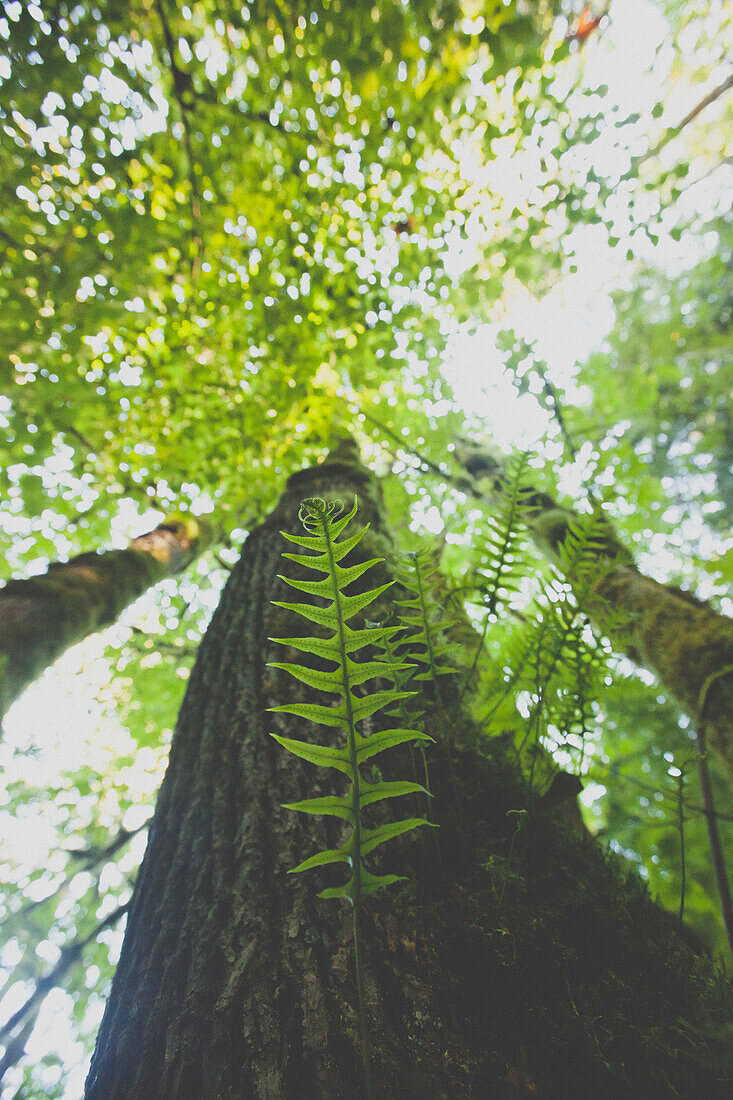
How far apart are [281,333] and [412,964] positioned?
398 centimetres

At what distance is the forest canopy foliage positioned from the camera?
259cm

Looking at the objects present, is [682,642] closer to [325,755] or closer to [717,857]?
[717,857]

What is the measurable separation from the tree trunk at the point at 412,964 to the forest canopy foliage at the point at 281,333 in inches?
11.5

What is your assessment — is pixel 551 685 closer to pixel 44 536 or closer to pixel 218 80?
pixel 218 80

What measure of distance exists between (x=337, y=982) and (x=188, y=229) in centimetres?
474

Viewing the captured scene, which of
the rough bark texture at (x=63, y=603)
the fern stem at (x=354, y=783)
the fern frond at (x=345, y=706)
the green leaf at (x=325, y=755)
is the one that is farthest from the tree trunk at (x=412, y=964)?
the rough bark texture at (x=63, y=603)

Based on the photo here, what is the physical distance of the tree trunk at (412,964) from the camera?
78 cm

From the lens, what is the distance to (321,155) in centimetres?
361

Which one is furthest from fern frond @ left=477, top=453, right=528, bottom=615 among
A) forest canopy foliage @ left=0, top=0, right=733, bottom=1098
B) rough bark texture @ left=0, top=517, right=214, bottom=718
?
rough bark texture @ left=0, top=517, right=214, bottom=718

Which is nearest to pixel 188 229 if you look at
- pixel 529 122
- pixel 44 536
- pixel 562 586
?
pixel 529 122

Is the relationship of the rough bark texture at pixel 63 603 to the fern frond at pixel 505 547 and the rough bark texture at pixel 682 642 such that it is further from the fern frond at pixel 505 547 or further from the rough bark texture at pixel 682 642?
the rough bark texture at pixel 682 642

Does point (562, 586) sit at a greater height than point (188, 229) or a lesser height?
lesser

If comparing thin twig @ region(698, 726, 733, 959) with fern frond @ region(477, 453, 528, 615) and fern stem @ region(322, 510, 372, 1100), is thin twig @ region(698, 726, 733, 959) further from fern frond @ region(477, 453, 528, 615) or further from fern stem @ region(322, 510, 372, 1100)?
fern stem @ region(322, 510, 372, 1100)

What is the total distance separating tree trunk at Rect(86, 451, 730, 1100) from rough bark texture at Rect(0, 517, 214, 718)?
139 cm
